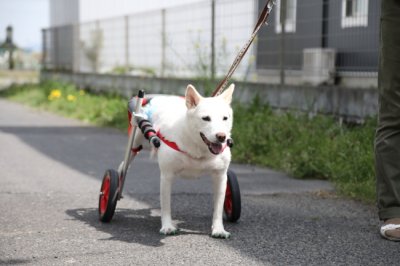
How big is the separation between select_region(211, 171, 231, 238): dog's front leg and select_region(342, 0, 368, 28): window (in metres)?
4.68

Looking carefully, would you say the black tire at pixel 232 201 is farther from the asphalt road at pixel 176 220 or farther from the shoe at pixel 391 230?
the shoe at pixel 391 230

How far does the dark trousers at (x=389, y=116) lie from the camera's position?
4324 millimetres

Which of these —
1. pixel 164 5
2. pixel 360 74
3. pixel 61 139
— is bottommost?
pixel 61 139

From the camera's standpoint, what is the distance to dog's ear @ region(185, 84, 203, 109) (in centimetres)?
411

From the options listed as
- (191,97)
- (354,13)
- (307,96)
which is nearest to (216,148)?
(191,97)

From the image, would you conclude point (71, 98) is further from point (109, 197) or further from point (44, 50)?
point (109, 197)

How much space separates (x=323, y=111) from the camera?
8445 mm

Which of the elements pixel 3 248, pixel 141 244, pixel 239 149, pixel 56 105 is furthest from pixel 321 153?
pixel 56 105

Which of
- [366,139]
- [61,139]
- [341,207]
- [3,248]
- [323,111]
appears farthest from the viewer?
[61,139]

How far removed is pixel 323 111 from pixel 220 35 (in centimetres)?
297

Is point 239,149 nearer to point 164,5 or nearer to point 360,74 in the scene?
point 360,74

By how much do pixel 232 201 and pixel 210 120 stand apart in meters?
0.88

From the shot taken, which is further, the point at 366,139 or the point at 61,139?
the point at 61,139

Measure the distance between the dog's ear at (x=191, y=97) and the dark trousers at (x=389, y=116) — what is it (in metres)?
1.21
